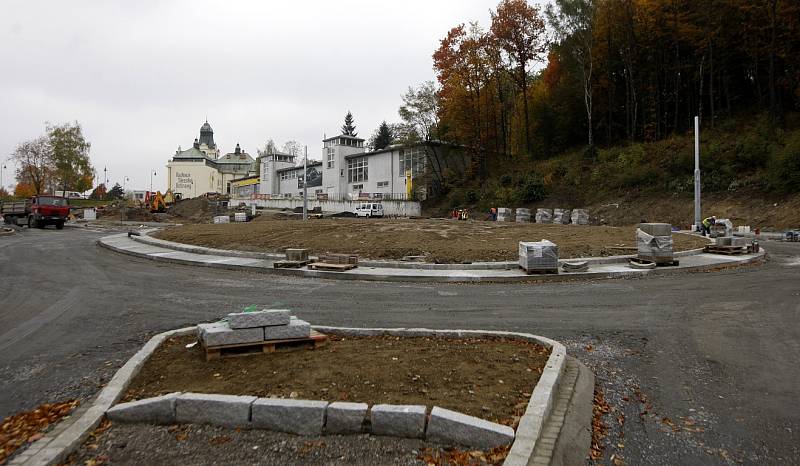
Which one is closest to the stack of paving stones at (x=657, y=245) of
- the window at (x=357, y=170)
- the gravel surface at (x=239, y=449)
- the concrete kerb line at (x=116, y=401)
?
the concrete kerb line at (x=116, y=401)

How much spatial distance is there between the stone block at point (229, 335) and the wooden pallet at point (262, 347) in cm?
5

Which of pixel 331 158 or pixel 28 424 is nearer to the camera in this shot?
pixel 28 424

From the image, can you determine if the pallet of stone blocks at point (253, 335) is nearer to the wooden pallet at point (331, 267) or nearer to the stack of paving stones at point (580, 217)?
the wooden pallet at point (331, 267)

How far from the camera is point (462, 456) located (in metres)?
3.73

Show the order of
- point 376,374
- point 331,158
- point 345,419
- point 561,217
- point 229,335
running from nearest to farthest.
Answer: point 345,419 < point 376,374 < point 229,335 < point 561,217 < point 331,158

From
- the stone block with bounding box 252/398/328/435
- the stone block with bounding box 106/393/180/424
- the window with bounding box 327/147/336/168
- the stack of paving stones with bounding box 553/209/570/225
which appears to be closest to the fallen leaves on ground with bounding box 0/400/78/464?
the stone block with bounding box 106/393/180/424

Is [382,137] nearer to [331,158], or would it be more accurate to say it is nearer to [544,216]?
[331,158]

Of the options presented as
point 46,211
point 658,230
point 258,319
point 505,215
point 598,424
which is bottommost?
point 598,424

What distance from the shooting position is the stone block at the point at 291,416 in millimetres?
4211

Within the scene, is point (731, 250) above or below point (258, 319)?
below

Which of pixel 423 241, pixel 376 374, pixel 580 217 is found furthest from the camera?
pixel 580 217

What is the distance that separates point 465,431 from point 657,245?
1511 centimetres

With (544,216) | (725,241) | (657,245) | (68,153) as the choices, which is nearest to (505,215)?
(544,216)

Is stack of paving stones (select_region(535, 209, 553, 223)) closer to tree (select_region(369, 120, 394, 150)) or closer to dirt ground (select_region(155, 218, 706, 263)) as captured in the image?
dirt ground (select_region(155, 218, 706, 263))
